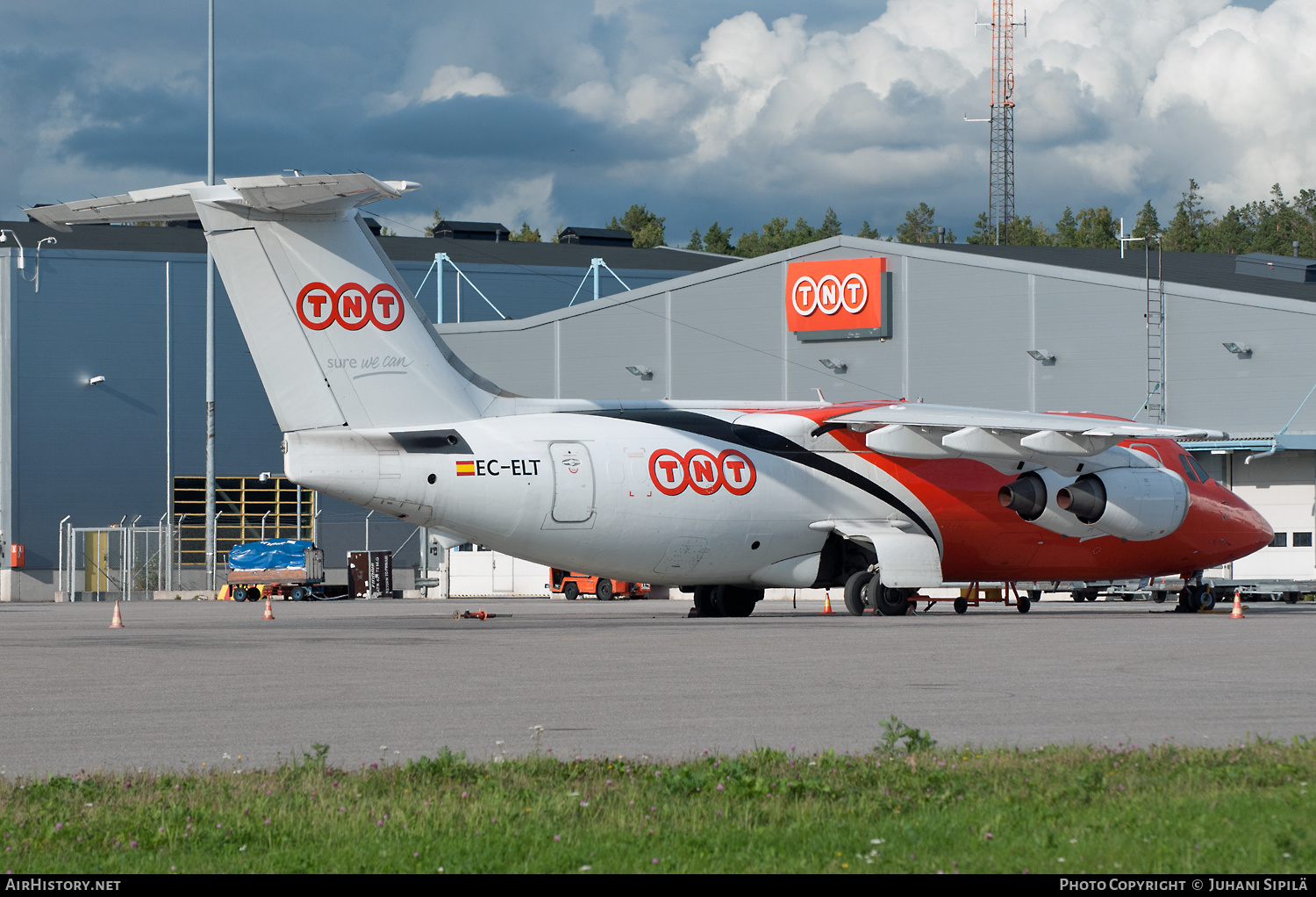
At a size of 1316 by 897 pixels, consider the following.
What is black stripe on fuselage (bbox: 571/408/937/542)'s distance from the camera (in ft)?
81.7

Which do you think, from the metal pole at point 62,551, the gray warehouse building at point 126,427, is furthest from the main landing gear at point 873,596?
the metal pole at point 62,551

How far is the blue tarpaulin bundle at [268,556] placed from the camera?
54.8 m

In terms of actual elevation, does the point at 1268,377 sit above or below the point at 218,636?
above

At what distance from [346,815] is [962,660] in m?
10.7

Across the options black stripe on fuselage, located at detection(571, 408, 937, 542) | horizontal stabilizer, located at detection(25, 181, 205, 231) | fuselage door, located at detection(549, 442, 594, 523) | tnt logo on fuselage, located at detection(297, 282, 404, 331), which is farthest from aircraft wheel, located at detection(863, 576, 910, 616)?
horizontal stabilizer, located at detection(25, 181, 205, 231)

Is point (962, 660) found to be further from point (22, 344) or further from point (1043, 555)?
point (22, 344)

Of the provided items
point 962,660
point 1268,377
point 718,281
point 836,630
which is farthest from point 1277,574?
point 962,660

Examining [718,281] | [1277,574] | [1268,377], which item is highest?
[718,281]

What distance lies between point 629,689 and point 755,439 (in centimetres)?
1237

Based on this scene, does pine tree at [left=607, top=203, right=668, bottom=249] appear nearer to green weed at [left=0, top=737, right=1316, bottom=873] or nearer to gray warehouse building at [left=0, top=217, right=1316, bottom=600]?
gray warehouse building at [left=0, top=217, right=1316, bottom=600]

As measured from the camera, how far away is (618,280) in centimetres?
6706

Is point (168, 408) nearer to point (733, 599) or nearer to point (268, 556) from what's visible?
point (268, 556)

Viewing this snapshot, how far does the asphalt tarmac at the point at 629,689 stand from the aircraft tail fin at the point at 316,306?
3.67 meters

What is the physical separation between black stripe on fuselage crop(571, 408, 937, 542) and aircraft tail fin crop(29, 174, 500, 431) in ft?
11.9
